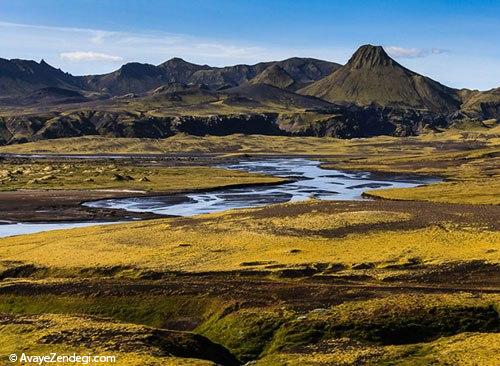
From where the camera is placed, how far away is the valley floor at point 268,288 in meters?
44.4

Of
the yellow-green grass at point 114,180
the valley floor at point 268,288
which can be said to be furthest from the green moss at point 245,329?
the yellow-green grass at point 114,180

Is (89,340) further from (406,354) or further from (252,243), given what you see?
(252,243)

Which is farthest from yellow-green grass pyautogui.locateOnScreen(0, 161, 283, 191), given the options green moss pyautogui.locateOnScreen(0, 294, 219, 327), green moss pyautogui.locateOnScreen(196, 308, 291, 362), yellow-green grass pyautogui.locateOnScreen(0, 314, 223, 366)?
yellow-green grass pyautogui.locateOnScreen(0, 314, 223, 366)

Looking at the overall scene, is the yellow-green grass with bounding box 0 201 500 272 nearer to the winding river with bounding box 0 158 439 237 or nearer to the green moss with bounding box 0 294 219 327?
the green moss with bounding box 0 294 219 327

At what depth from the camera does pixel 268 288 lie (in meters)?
58.3

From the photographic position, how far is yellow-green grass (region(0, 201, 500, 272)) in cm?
7019

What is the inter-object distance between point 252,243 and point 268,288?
890 inches

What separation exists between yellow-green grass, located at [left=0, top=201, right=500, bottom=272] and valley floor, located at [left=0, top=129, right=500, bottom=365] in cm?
24

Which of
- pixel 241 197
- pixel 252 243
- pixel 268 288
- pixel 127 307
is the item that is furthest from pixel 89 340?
pixel 241 197

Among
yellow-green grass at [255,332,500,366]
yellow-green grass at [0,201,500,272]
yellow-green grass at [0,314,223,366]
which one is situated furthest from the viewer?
yellow-green grass at [0,201,500,272]

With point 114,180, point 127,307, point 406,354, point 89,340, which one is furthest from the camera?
point 114,180

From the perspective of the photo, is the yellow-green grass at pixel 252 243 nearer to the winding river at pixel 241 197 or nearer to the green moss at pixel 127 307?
the green moss at pixel 127 307

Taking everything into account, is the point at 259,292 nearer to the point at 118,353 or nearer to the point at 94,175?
the point at 118,353

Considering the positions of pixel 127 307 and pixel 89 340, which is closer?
pixel 89 340
